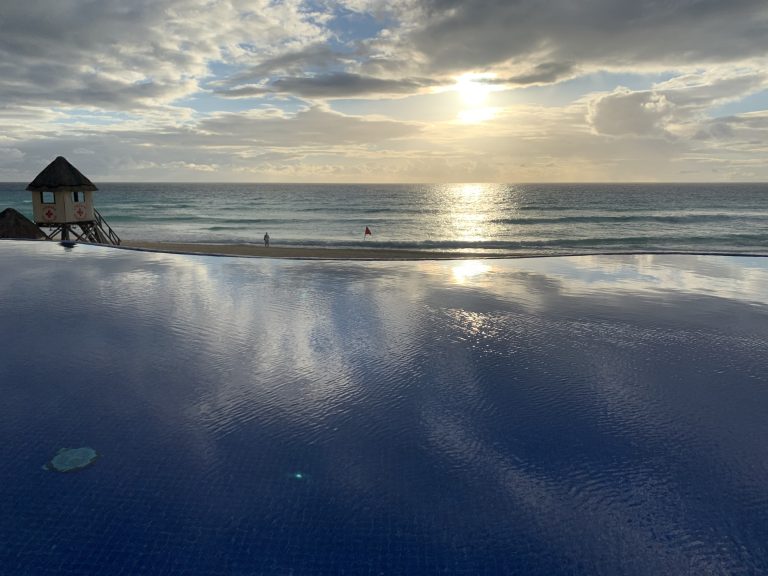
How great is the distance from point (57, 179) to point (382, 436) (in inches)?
1360

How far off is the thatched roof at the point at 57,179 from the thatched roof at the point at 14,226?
2.26m

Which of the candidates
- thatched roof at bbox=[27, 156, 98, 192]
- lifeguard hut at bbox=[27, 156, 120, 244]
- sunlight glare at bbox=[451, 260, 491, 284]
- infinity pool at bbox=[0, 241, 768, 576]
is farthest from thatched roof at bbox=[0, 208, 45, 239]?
sunlight glare at bbox=[451, 260, 491, 284]

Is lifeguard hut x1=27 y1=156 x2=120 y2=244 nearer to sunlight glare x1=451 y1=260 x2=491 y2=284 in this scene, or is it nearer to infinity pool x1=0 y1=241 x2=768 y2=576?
infinity pool x1=0 y1=241 x2=768 y2=576

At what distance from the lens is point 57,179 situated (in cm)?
3312

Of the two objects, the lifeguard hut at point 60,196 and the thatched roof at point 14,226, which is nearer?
the thatched roof at point 14,226

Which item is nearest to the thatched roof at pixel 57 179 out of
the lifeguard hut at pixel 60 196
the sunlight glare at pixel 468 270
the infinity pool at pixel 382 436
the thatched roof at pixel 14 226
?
the lifeguard hut at pixel 60 196

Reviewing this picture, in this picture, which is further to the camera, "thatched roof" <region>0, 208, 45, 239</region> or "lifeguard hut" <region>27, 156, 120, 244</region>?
"lifeguard hut" <region>27, 156, 120, 244</region>

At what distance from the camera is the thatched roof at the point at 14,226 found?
104ft

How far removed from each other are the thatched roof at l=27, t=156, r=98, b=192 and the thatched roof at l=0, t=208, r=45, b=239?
2.26 meters

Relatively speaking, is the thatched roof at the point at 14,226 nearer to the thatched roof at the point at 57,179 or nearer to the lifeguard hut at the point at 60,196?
the lifeguard hut at the point at 60,196

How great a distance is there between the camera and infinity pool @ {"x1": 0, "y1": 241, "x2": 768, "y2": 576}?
575 centimetres

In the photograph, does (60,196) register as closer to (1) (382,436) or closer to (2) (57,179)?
(2) (57,179)

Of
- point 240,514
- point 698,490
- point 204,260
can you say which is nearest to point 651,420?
point 698,490

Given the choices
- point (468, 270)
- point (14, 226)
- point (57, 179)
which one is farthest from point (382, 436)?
point (57, 179)
